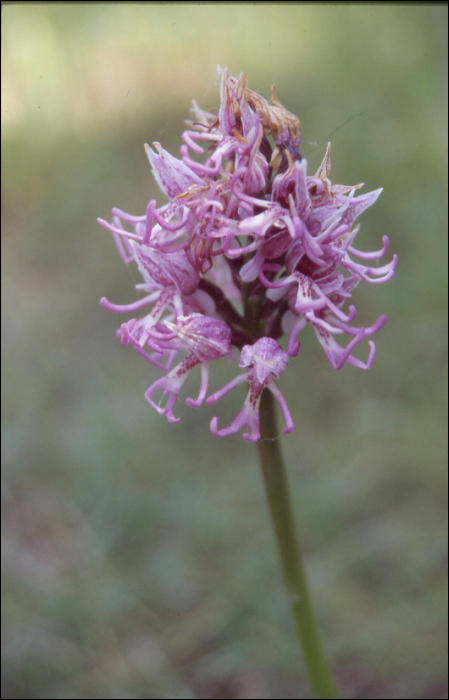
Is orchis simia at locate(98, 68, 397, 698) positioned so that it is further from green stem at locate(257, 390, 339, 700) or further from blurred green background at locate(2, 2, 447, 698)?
blurred green background at locate(2, 2, 447, 698)

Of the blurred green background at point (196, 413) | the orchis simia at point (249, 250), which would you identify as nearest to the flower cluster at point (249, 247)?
the orchis simia at point (249, 250)

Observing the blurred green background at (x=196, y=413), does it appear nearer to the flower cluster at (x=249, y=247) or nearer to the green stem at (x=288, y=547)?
the flower cluster at (x=249, y=247)

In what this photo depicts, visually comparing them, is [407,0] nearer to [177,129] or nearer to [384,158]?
[384,158]

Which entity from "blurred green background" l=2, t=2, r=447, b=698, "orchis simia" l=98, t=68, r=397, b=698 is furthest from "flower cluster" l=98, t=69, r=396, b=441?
"blurred green background" l=2, t=2, r=447, b=698

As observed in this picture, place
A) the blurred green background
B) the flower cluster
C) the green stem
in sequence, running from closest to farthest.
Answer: the flower cluster
the green stem
the blurred green background

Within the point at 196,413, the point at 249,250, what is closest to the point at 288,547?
the point at 249,250

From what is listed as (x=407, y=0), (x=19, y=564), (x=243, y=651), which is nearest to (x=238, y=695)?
(x=243, y=651)

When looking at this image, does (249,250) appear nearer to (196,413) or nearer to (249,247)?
(249,247)
